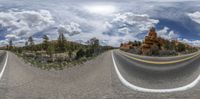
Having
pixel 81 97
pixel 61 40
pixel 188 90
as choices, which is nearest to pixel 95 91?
pixel 81 97

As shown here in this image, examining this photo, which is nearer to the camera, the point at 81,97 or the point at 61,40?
the point at 81,97

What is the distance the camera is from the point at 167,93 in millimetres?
10086

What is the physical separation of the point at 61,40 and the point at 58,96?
71.3m

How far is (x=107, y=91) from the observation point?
10945mm

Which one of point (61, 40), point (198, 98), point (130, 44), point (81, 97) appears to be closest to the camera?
point (198, 98)

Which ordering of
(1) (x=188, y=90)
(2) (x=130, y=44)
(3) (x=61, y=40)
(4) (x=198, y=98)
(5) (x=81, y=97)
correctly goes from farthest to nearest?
(2) (x=130, y=44), (3) (x=61, y=40), (1) (x=188, y=90), (5) (x=81, y=97), (4) (x=198, y=98)

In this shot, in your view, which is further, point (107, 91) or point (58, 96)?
point (107, 91)

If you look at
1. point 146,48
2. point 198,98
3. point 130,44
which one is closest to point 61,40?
point 146,48

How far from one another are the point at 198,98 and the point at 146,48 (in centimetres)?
7380

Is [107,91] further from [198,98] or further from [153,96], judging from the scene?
[198,98]

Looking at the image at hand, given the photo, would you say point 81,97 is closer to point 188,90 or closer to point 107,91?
point 107,91

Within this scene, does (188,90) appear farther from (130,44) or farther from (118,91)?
(130,44)

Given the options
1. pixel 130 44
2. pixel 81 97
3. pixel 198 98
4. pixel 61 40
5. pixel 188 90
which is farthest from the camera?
pixel 130 44

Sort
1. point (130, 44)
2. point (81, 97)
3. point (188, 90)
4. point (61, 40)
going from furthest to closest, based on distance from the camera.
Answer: point (130, 44) → point (61, 40) → point (188, 90) → point (81, 97)
